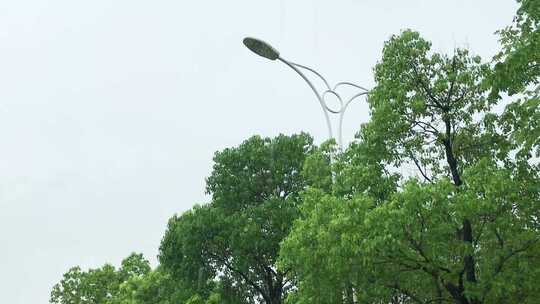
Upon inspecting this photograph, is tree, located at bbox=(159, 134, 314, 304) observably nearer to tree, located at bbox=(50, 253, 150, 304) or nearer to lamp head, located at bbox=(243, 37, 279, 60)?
Answer: lamp head, located at bbox=(243, 37, 279, 60)

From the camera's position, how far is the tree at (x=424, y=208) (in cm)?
1323

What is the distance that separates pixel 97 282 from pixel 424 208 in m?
44.8

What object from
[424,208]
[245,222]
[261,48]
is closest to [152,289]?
[245,222]

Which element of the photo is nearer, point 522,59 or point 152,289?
point 522,59

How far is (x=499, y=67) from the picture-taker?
13016 millimetres

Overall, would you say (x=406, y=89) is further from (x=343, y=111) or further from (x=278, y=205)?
(x=278, y=205)

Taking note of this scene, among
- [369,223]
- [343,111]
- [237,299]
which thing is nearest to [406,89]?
[369,223]

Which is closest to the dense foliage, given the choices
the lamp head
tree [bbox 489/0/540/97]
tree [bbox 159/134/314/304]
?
tree [bbox 489/0/540/97]

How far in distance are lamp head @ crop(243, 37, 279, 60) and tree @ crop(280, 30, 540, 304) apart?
4408 mm

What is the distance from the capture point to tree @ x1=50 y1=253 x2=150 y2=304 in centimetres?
5281

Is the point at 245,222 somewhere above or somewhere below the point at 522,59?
above

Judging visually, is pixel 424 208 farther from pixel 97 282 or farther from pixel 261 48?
pixel 97 282

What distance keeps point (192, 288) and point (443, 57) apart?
16522 mm

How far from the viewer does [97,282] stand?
5341 cm
